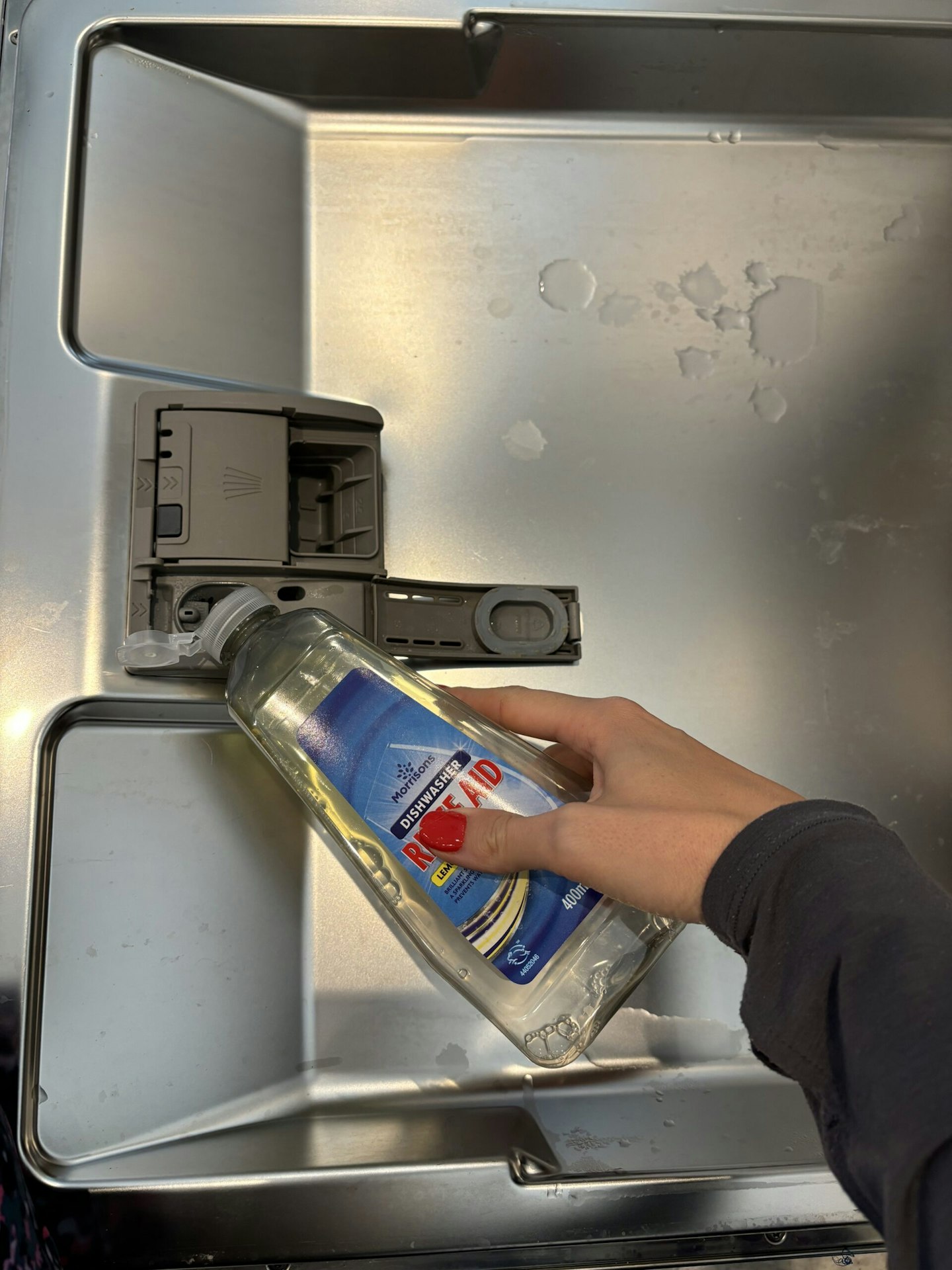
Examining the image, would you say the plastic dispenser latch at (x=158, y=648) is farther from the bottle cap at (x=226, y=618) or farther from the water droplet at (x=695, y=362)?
the water droplet at (x=695, y=362)

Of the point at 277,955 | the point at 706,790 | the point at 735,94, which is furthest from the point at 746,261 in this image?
the point at 277,955

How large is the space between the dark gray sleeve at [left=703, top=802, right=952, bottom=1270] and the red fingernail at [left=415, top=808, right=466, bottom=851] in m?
0.17

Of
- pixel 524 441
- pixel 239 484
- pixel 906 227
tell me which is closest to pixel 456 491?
pixel 524 441

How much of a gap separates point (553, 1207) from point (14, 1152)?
0.37 m

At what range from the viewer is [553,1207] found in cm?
65

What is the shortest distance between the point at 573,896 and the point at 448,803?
10 centimetres

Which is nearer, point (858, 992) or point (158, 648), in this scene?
point (858, 992)

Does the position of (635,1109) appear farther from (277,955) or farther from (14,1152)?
(14,1152)

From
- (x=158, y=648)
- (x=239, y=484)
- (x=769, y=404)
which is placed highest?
(x=769, y=404)

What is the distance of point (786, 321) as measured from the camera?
0.89 metres

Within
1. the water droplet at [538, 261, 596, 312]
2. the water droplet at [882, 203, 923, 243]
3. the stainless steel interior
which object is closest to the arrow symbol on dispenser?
the stainless steel interior

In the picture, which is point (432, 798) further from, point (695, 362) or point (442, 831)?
point (695, 362)

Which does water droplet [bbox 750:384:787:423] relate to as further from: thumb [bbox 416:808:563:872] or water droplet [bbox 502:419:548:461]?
thumb [bbox 416:808:563:872]

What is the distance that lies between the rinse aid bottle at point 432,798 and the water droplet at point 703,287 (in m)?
0.50
